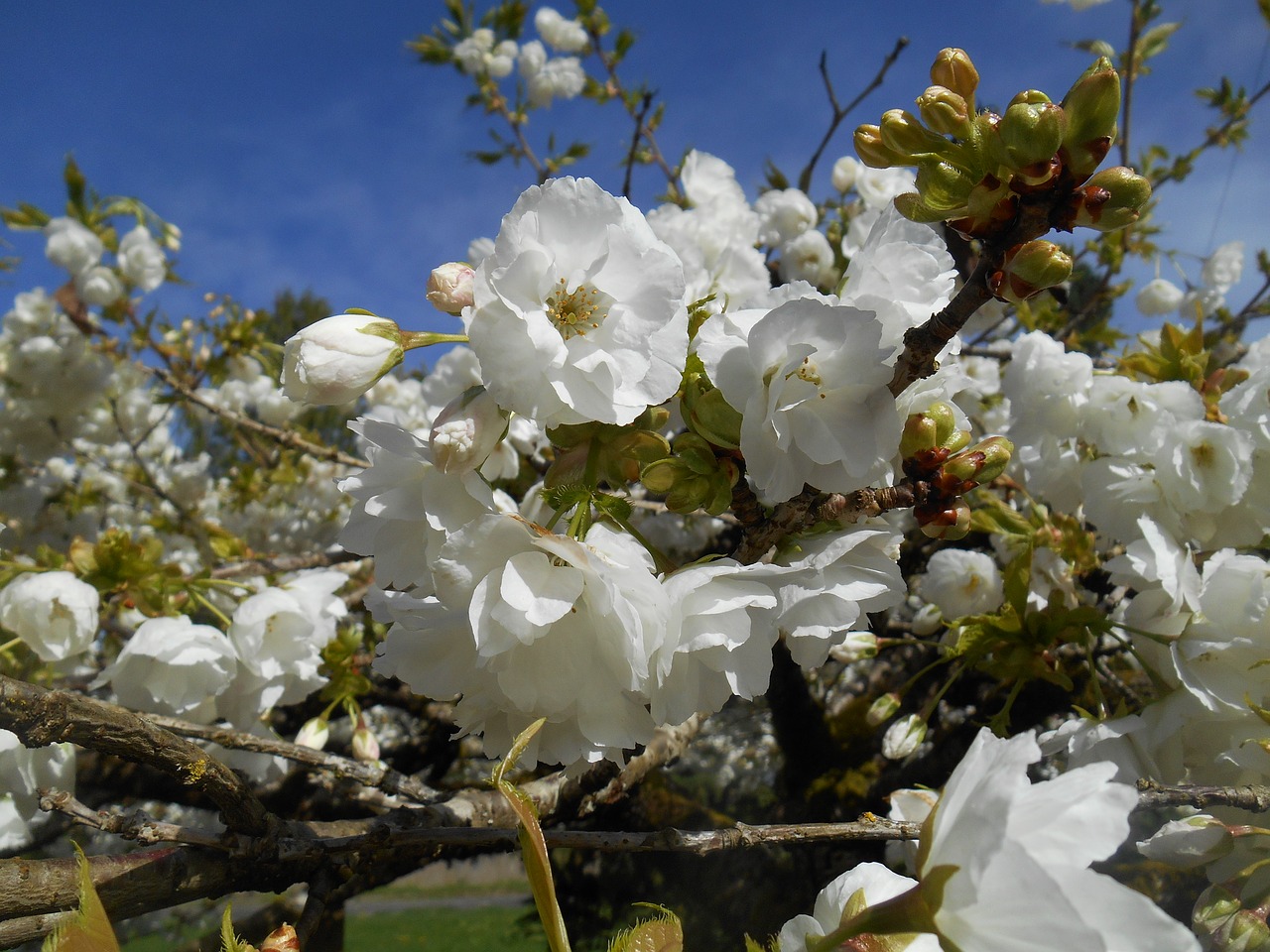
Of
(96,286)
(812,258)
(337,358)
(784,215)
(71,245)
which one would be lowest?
(337,358)

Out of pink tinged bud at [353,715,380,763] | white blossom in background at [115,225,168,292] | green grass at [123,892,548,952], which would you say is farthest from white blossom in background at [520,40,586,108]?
green grass at [123,892,548,952]

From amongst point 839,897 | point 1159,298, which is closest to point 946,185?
point 839,897

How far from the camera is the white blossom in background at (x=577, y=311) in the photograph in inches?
25.9

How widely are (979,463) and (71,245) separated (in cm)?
349

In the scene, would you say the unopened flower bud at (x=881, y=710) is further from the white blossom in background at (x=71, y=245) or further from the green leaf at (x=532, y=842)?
the white blossom in background at (x=71, y=245)

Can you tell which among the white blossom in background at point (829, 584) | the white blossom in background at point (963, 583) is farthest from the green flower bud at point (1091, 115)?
the white blossom in background at point (963, 583)

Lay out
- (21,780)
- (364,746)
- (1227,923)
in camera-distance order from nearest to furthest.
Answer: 1. (1227,923)
2. (21,780)
3. (364,746)

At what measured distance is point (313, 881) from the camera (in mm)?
930

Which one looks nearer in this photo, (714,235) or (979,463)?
(979,463)

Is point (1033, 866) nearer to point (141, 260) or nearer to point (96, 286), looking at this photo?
point (96, 286)

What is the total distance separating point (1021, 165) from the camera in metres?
0.62

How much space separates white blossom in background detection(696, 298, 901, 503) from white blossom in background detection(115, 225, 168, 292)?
333 cm

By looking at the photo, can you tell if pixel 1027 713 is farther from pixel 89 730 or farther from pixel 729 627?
pixel 89 730

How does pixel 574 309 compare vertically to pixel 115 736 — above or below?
above
